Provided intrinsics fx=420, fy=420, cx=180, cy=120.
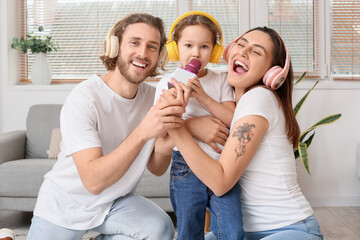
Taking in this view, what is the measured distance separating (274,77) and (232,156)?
0.31 metres

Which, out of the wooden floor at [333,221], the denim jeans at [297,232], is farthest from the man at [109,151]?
the wooden floor at [333,221]

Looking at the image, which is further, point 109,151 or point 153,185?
point 153,185

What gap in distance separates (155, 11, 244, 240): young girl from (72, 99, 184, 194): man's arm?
129mm

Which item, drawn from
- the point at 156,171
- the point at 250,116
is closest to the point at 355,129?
the point at 156,171

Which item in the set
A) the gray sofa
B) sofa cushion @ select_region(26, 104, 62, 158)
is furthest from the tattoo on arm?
sofa cushion @ select_region(26, 104, 62, 158)

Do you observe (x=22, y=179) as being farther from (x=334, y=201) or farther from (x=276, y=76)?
(x=334, y=201)

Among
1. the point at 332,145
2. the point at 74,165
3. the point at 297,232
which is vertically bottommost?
the point at 332,145

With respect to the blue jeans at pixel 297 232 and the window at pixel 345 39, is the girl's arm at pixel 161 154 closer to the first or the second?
the blue jeans at pixel 297 232

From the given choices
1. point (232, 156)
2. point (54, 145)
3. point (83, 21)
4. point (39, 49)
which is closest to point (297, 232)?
point (232, 156)

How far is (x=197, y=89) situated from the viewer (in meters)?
1.46

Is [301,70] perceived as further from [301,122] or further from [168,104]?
[168,104]

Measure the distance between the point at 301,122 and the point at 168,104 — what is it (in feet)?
9.35

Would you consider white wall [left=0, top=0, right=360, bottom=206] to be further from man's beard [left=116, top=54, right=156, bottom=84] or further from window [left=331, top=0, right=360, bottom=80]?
man's beard [left=116, top=54, right=156, bottom=84]

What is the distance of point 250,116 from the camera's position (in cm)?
131
